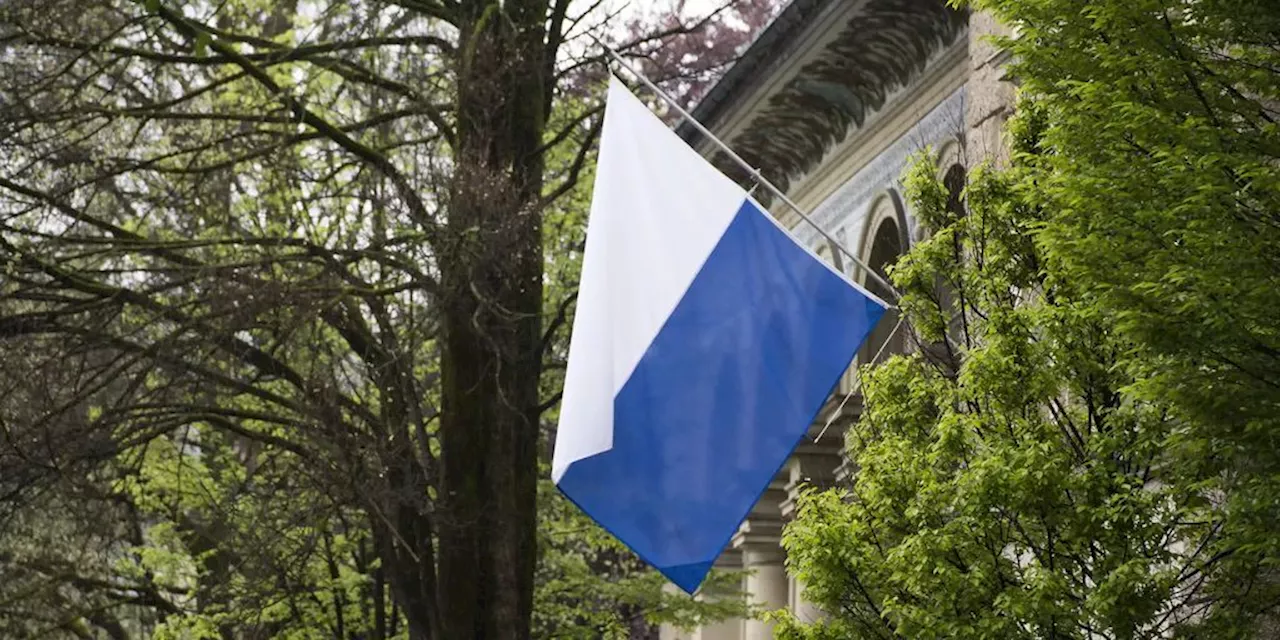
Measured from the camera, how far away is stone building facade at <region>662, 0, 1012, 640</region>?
19.5 metres

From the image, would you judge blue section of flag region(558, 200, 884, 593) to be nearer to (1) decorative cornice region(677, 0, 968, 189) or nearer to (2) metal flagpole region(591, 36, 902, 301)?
(2) metal flagpole region(591, 36, 902, 301)

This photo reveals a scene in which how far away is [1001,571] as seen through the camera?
10.6 meters

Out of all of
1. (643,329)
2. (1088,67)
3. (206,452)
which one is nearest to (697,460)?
(643,329)

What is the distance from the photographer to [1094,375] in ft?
35.0

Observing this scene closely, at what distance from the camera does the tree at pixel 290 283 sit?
680 inches

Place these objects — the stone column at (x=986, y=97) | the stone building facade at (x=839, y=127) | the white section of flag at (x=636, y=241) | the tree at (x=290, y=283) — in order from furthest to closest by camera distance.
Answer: the stone building facade at (x=839, y=127)
the tree at (x=290, y=283)
the stone column at (x=986, y=97)
the white section of flag at (x=636, y=241)

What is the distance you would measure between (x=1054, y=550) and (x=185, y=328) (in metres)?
8.21

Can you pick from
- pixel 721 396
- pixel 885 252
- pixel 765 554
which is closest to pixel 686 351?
pixel 721 396

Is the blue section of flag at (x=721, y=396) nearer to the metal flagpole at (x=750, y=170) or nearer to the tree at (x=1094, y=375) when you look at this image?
the metal flagpole at (x=750, y=170)

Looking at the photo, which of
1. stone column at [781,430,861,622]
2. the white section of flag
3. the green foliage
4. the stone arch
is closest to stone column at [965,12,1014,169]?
the green foliage

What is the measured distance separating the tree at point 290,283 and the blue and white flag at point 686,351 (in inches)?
206

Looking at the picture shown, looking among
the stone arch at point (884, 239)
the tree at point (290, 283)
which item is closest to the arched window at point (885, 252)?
the stone arch at point (884, 239)

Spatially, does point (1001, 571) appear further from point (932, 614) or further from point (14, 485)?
point (14, 485)

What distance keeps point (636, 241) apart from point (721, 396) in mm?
888
